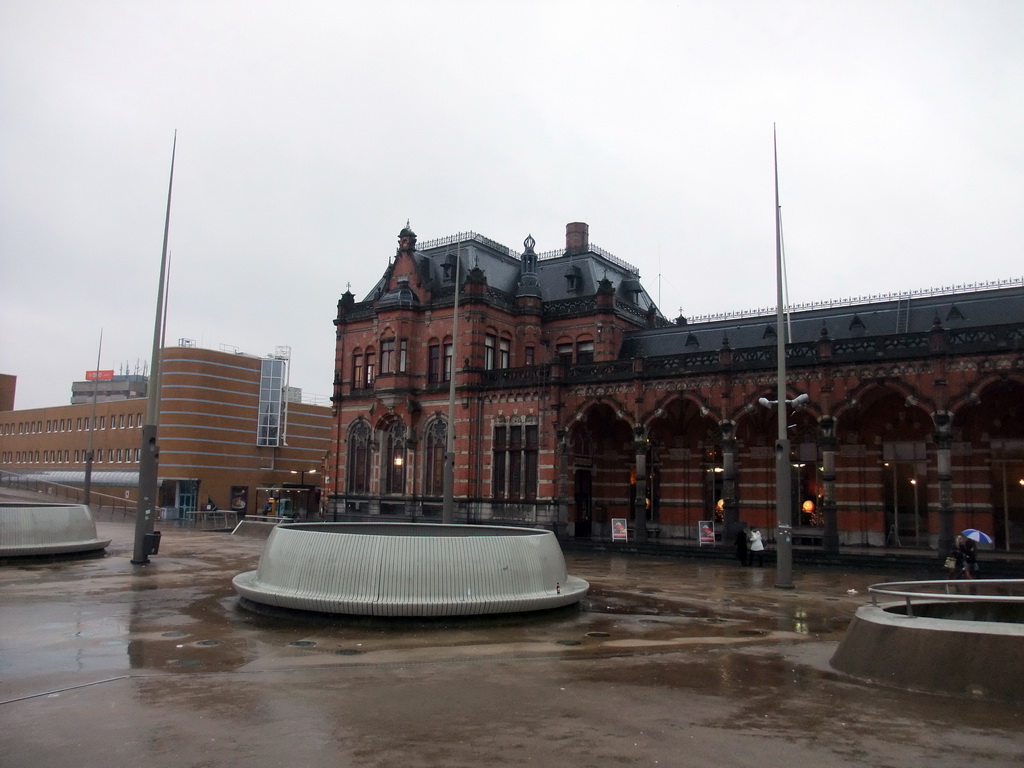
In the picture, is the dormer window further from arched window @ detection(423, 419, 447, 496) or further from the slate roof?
arched window @ detection(423, 419, 447, 496)

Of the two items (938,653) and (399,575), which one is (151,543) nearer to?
(399,575)

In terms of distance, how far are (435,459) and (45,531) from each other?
22407mm

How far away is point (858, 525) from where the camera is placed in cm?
3384

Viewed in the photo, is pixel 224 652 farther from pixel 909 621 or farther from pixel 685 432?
pixel 685 432

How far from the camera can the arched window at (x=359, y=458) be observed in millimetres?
45406

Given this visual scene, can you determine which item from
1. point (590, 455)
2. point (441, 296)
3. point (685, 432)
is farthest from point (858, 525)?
point (441, 296)

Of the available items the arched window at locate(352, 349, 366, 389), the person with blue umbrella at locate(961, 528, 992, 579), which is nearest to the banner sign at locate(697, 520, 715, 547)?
→ the person with blue umbrella at locate(961, 528, 992, 579)

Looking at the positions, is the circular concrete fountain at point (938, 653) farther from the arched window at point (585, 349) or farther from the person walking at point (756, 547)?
the arched window at point (585, 349)

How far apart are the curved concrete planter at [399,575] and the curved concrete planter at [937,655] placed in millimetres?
5553

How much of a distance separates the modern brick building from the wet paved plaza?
4156cm

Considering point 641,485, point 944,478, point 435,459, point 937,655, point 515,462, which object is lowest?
point 937,655

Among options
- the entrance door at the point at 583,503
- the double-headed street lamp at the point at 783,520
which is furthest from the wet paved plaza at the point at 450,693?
the entrance door at the point at 583,503

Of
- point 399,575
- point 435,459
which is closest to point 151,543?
point 399,575

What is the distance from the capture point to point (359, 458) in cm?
4588
